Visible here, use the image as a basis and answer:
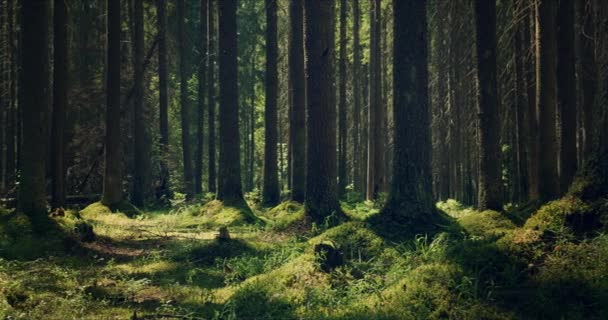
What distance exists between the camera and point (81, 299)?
7.36m

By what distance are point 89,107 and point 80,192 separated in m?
3.70

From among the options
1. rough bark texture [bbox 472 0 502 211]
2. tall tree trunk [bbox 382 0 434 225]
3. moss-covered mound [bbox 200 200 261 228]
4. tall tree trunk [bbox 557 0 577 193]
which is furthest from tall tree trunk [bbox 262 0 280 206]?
tall tree trunk [bbox 557 0 577 193]

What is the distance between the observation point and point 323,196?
13.5m

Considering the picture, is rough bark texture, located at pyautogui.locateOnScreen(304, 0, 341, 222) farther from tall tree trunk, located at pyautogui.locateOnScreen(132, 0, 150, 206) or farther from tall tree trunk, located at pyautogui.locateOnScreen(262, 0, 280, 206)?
tall tree trunk, located at pyautogui.locateOnScreen(132, 0, 150, 206)

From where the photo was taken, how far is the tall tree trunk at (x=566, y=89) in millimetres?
12812

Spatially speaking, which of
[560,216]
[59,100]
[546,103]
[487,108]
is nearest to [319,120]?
[487,108]

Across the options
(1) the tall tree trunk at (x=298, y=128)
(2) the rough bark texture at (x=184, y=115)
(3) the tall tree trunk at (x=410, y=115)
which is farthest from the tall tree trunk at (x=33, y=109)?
(2) the rough bark texture at (x=184, y=115)

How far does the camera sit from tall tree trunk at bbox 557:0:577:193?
12.8m

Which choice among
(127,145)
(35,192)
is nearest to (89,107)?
(127,145)

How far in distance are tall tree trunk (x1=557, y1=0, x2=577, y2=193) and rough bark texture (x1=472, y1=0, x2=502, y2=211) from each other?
171cm

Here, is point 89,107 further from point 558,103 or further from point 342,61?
point 558,103

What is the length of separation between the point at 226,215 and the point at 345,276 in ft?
31.6

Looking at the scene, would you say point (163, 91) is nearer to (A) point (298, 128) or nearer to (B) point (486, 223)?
(A) point (298, 128)

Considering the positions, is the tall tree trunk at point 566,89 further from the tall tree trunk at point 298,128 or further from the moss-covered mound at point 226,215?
the moss-covered mound at point 226,215
